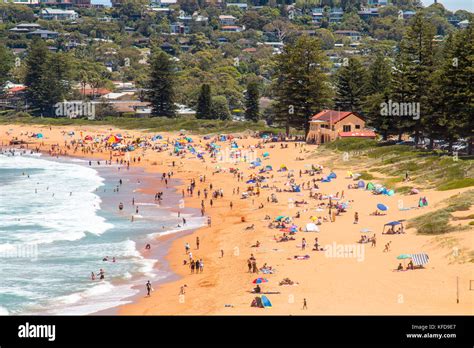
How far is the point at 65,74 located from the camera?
127 m

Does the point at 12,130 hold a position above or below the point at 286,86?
below

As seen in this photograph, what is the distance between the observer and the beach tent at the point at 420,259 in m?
36.0

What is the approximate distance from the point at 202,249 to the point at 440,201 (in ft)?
44.6

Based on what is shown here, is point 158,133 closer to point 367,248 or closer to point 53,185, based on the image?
point 53,185

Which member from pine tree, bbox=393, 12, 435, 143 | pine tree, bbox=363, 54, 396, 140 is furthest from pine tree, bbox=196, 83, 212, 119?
pine tree, bbox=393, 12, 435, 143

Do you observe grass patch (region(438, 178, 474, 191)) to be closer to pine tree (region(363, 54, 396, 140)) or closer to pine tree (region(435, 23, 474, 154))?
pine tree (region(435, 23, 474, 154))

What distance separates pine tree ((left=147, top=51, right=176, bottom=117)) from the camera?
112125mm

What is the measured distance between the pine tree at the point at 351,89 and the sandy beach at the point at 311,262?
24137mm

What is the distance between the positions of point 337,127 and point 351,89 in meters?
9.28

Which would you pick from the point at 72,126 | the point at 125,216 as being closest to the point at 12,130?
the point at 72,126

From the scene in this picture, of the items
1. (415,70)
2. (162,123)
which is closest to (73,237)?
(415,70)

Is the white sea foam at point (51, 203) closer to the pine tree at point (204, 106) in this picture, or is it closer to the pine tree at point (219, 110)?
the pine tree at point (204, 106)

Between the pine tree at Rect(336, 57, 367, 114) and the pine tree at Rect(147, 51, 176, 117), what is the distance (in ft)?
97.6

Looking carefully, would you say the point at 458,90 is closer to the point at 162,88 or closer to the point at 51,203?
the point at 51,203
